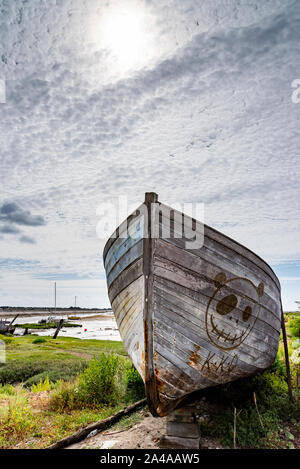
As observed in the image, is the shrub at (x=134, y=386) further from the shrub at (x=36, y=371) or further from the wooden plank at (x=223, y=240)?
the wooden plank at (x=223, y=240)

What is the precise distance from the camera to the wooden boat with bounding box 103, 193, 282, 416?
3.09 m

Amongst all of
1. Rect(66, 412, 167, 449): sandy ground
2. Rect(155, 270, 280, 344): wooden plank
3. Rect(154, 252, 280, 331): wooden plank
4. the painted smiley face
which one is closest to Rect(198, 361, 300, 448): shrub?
Rect(66, 412, 167, 449): sandy ground

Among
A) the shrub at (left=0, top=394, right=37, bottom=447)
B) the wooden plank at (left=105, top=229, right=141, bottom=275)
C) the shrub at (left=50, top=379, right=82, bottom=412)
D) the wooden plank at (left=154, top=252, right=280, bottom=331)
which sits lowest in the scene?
the shrub at (left=50, top=379, right=82, bottom=412)

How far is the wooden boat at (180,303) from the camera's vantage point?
10.1ft

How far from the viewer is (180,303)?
3.19 m

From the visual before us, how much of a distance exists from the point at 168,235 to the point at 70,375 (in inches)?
276

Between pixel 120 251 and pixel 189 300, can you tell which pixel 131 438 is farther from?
pixel 120 251

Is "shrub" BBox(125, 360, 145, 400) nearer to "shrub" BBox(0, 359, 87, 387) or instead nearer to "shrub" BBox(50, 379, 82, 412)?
"shrub" BBox(50, 379, 82, 412)

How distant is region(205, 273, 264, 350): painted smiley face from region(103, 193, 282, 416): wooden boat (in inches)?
0.5

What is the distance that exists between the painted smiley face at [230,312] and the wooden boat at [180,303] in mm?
12

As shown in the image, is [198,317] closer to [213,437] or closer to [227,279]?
[227,279]

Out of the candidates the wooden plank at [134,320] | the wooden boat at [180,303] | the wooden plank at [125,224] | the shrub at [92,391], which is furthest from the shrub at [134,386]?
the wooden plank at [125,224]
